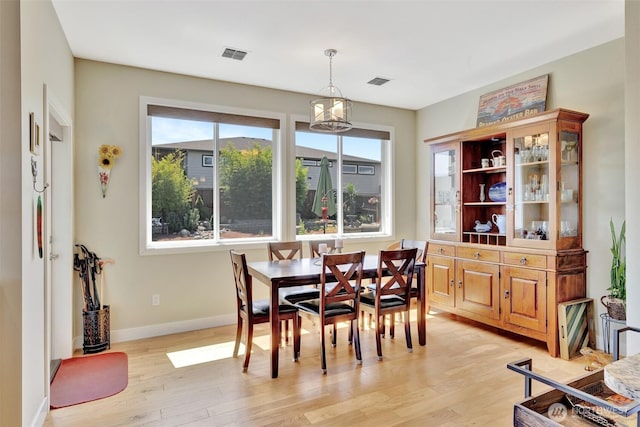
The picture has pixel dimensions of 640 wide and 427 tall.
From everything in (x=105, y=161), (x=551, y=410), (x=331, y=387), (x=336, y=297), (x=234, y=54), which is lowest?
(x=331, y=387)

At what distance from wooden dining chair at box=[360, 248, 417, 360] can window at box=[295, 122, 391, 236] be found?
1676mm

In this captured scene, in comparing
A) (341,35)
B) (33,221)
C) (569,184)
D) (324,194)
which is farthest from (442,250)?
(33,221)

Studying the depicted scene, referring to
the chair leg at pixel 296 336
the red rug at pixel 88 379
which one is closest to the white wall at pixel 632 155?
the chair leg at pixel 296 336

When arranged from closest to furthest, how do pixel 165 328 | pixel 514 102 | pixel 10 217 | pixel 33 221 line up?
pixel 10 217 < pixel 33 221 < pixel 165 328 < pixel 514 102

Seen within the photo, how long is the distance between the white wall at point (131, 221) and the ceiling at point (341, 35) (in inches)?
7.6

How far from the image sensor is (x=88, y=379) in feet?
9.61

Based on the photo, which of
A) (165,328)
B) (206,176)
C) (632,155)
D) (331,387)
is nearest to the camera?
(632,155)

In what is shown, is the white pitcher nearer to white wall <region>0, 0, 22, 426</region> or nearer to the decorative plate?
the decorative plate

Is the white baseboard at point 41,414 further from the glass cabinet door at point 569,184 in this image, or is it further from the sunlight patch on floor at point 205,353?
the glass cabinet door at point 569,184

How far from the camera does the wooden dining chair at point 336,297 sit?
303cm

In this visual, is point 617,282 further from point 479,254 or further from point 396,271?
point 396,271

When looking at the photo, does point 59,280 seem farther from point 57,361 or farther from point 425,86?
point 425,86

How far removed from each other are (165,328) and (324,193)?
2.49m

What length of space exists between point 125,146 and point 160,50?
1.03 m
